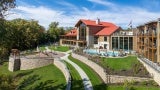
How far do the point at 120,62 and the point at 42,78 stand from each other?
40.7 feet

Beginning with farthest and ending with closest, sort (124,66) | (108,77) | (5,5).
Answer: (124,66) < (108,77) < (5,5)

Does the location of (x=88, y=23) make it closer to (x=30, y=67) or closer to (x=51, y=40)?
(x=30, y=67)

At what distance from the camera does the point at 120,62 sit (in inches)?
1419

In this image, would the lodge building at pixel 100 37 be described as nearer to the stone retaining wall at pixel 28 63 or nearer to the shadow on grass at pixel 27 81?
the stone retaining wall at pixel 28 63

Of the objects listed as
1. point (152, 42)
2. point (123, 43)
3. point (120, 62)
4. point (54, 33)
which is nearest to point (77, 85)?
point (120, 62)

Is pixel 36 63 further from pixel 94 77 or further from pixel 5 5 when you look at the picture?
pixel 5 5

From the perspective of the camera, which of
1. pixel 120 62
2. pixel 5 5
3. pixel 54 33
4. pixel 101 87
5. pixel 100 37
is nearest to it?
pixel 5 5

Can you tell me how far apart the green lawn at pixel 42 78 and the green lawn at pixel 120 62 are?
7075 mm

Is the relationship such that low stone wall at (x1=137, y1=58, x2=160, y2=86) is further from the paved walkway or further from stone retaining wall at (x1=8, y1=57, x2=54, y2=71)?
stone retaining wall at (x1=8, y1=57, x2=54, y2=71)

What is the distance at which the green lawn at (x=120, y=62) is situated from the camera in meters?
33.7

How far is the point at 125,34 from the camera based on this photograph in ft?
160

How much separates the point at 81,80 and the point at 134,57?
1141cm

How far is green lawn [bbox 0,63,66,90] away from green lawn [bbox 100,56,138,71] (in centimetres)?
708

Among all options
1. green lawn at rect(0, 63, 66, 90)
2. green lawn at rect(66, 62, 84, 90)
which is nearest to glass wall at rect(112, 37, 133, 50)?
green lawn at rect(0, 63, 66, 90)
